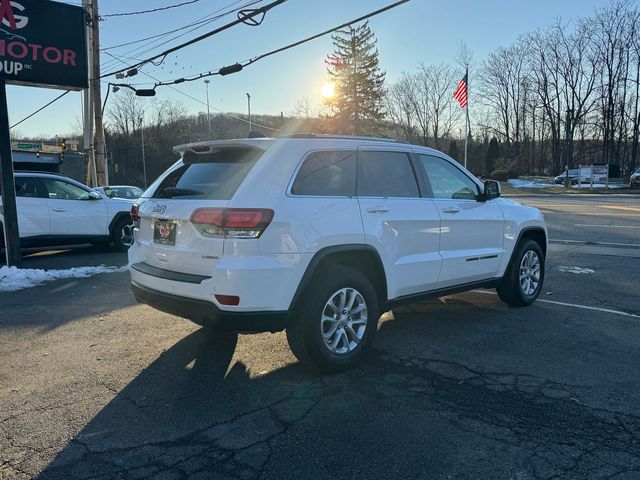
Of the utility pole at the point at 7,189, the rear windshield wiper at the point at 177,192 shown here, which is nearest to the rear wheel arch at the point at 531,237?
the rear windshield wiper at the point at 177,192

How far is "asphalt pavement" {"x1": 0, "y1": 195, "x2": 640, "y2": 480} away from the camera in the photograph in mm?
2957

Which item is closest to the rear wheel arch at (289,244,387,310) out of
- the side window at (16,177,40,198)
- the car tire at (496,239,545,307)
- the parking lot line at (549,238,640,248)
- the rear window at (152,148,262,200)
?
the rear window at (152,148,262,200)

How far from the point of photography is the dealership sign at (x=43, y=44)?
8109 mm

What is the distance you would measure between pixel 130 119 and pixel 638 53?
76202 millimetres

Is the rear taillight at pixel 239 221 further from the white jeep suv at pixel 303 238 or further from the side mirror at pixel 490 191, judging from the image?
the side mirror at pixel 490 191

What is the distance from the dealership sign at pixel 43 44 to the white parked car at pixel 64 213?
7.30ft

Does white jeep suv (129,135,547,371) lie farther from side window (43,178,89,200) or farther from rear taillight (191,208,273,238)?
→ side window (43,178,89,200)

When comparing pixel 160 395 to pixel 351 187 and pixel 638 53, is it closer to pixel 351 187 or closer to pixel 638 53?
pixel 351 187

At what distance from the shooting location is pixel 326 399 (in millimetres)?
3770

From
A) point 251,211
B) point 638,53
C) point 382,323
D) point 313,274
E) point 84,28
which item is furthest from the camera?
point 638,53

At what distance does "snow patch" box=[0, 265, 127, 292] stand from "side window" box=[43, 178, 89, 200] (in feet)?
7.20

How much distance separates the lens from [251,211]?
3.71 meters

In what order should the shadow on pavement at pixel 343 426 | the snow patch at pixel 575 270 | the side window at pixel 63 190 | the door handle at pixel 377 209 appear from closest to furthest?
the shadow on pavement at pixel 343 426, the door handle at pixel 377 209, the snow patch at pixel 575 270, the side window at pixel 63 190

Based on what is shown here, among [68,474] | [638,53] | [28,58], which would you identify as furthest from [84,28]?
[638,53]
